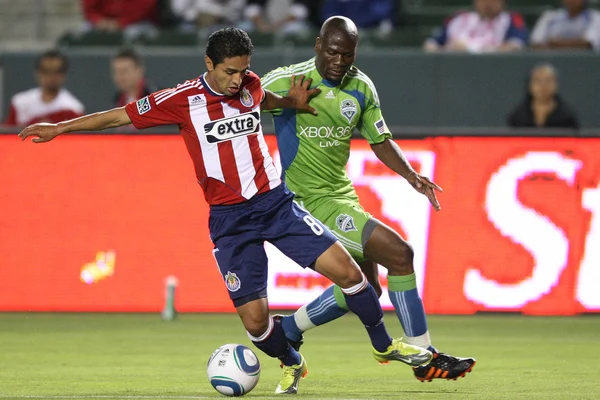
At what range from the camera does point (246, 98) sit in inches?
267

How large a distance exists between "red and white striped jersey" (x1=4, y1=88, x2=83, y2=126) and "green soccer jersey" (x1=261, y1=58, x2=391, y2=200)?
5.12 metres

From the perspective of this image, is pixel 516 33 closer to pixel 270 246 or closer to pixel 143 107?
pixel 270 246

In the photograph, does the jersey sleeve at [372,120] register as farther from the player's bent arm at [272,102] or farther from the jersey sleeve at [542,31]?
the jersey sleeve at [542,31]

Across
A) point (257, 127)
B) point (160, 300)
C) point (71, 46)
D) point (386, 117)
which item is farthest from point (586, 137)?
point (71, 46)

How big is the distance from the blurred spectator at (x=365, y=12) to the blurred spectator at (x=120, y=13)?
2.38 meters

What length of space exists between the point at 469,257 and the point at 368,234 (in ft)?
12.4

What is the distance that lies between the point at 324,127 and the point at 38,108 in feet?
18.7

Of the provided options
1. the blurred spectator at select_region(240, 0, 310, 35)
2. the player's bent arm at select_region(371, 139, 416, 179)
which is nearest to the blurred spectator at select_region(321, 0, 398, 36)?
the blurred spectator at select_region(240, 0, 310, 35)

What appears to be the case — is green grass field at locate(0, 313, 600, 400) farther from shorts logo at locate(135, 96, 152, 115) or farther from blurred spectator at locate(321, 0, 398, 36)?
blurred spectator at locate(321, 0, 398, 36)

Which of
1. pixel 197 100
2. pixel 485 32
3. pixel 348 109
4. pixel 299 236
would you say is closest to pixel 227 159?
pixel 197 100

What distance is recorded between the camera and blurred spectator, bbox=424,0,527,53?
44.5 ft

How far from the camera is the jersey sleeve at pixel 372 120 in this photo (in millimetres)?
7391

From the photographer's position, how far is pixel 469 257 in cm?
1069

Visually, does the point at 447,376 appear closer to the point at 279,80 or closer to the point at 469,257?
the point at 279,80
